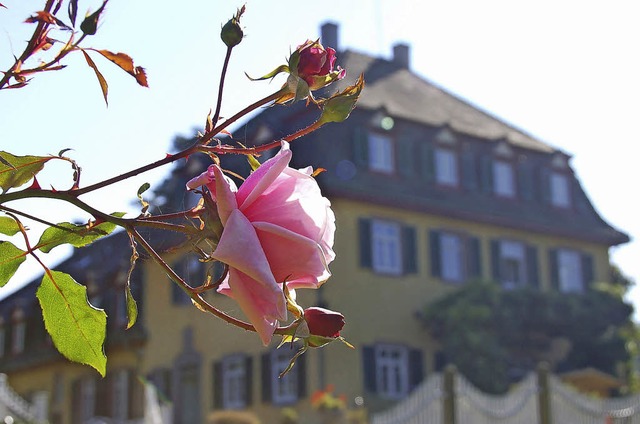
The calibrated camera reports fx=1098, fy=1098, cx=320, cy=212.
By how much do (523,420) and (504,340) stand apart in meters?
8.14

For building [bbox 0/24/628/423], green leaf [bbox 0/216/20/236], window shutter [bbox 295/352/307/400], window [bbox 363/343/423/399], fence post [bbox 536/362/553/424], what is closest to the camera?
green leaf [bbox 0/216/20/236]

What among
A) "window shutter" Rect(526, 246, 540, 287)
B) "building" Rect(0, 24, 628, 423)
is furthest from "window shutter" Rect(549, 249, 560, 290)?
"window shutter" Rect(526, 246, 540, 287)

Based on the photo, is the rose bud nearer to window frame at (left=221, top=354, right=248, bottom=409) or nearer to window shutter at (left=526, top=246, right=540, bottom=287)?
window frame at (left=221, top=354, right=248, bottom=409)

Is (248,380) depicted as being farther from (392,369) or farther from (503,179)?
(503,179)

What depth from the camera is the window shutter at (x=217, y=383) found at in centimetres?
2128

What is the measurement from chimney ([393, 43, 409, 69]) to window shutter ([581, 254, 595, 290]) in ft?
19.6

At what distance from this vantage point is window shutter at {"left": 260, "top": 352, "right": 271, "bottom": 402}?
64.8 feet

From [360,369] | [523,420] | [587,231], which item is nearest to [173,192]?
[360,369]

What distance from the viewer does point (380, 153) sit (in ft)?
68.4

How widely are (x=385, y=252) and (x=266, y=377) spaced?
3.17 m

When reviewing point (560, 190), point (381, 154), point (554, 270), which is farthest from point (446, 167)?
point (560, 190)

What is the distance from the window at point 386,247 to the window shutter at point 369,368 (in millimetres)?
1547

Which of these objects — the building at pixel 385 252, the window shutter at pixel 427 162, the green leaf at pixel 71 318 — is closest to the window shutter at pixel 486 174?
the building at pixel 385 252

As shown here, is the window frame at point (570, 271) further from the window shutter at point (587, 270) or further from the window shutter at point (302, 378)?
the window shutter at point (302, 378)
